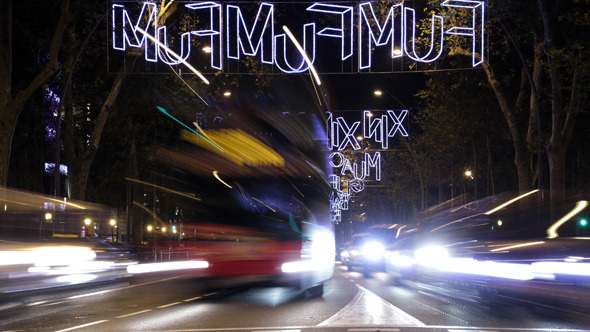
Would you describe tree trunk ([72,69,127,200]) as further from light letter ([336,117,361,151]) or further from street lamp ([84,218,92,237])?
light letter ([336,117,361,151])

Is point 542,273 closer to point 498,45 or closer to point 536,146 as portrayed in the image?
point 536,146

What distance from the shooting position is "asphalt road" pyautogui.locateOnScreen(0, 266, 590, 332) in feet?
36.0

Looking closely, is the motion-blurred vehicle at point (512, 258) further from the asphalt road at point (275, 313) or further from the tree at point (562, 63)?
the tree at point (562, 63)

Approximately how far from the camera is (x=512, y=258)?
641 inches

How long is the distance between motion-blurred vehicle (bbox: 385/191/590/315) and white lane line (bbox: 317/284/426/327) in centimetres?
340

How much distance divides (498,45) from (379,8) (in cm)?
737

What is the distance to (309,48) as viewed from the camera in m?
22.0

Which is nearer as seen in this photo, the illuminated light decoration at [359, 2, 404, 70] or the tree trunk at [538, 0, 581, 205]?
the illuminated light decoration at [359, 2, 404, 70]

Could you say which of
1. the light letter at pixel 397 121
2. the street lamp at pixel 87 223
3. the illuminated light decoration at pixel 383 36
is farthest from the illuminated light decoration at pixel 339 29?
the light letter at pixel 397 121

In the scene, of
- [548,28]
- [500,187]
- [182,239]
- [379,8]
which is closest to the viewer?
[182,239]

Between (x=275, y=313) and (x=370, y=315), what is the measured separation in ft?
5.82

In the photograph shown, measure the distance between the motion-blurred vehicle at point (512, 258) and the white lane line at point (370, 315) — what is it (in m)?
3.40

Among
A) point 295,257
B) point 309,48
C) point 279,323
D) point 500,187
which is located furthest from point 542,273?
point 500,187

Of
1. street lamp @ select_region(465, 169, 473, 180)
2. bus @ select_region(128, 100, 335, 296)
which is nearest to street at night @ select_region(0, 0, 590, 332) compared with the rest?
bus @ select_region(128, 100, 335, 296)
